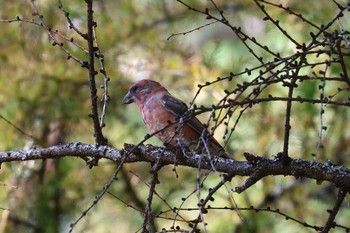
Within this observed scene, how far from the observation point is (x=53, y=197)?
7.74 meters

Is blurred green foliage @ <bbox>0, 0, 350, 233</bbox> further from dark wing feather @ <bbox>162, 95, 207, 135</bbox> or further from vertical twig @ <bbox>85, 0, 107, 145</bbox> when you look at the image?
vertical twig @ <bbox>85, 0, 107, 145</bbox>

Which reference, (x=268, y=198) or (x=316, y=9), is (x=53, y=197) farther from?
(x=316, y=9)

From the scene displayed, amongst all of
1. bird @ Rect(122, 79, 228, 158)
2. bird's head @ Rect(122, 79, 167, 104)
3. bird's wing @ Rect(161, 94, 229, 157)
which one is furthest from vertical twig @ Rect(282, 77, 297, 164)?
bird's head @ Rect(122, 79, 167, 104)

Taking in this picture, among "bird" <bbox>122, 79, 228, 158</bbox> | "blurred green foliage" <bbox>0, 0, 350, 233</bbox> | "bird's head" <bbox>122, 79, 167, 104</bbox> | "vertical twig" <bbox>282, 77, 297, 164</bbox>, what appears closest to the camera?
"vertical twig" <bbox>282, 77, 297, 164</bbox>

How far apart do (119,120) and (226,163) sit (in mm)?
4426

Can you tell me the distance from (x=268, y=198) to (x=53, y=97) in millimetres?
2290

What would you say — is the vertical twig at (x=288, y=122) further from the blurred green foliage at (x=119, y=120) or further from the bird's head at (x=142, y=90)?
the blurred green foliage at (x=119, y=120)

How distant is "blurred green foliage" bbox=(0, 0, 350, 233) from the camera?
739 cm

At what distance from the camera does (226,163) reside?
397 centimetres

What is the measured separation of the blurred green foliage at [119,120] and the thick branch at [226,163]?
2755mm

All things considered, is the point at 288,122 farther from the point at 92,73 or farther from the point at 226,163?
the point at 92,73

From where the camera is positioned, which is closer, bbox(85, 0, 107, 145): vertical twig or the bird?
bbox(85, 0, 107, 145): vertical twig

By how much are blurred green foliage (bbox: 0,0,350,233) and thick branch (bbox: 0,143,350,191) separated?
2755mm

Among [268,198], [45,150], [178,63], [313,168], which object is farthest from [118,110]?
[313,168]
